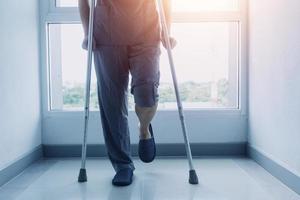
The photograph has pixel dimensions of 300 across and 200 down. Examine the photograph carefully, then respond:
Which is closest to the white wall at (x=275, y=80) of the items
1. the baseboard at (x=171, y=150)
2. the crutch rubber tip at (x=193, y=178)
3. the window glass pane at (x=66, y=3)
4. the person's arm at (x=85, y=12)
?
the baseboard at (x=171, y=150)

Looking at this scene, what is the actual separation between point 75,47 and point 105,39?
88 cm

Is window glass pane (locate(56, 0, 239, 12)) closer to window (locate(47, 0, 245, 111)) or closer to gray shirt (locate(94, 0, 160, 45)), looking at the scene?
window (locate(47, 0, 245, 111))

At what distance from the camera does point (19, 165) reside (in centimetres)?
224

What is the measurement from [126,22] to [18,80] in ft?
2.67

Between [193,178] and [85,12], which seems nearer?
[193,178]

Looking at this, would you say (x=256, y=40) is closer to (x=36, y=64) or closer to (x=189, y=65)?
(x=189, y=65)

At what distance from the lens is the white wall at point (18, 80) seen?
2.03 m

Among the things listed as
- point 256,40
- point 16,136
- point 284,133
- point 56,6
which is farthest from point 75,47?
point 284,133

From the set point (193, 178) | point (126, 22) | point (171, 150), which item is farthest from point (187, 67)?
point (193, 178)

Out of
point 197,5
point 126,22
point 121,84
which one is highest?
point 197,5

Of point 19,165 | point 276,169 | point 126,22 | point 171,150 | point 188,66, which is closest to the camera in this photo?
point 126,22

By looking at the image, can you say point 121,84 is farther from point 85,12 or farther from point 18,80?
point 18,80

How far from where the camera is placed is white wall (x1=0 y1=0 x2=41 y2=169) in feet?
6.64

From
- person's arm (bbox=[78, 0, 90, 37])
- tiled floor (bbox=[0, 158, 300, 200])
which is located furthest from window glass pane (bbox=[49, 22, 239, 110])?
person's arm (bbox=[78, 0, 90, 37])
